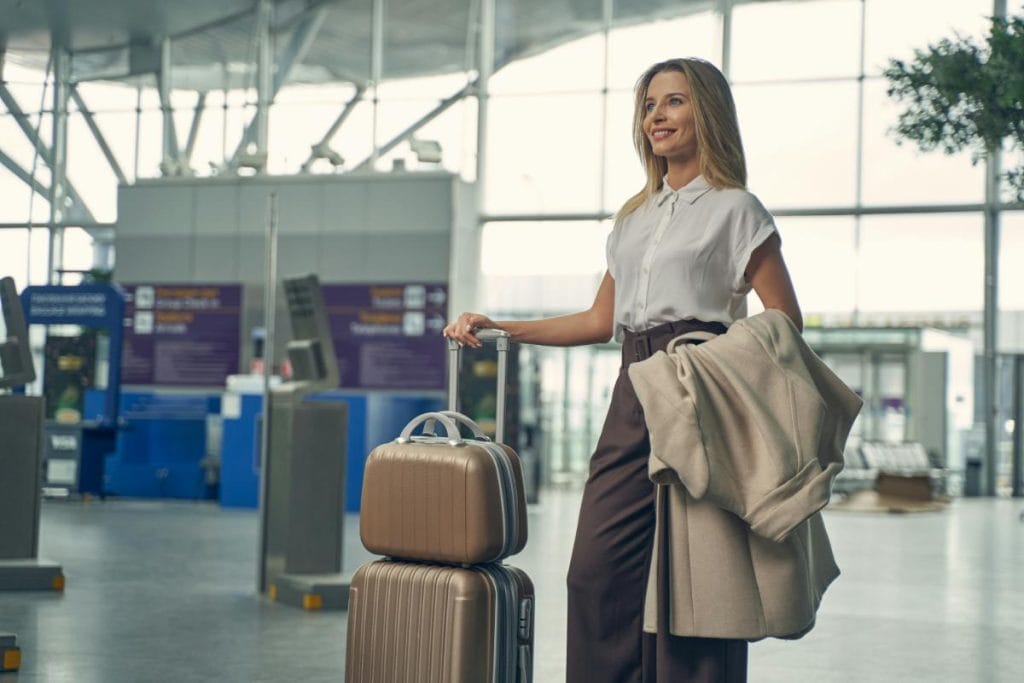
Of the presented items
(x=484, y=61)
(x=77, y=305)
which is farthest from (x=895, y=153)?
(x=77, y=305)

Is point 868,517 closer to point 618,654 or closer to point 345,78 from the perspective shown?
point 345,78

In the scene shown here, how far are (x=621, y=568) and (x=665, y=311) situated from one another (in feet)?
1.43

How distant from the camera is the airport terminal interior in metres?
14.4

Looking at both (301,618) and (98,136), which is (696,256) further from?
(98,136)

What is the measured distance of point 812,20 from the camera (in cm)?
1767

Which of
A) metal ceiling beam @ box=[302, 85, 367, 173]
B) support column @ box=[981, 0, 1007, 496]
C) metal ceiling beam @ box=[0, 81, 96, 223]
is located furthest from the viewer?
metal ceiling beam @ box=[0, 81, 96, 223]

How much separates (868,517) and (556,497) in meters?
3.79

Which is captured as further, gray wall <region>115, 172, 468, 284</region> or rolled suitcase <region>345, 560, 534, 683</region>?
gray wall <region>115, 172, 468, 284</region>

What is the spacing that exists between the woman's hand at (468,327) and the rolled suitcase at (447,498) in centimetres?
4

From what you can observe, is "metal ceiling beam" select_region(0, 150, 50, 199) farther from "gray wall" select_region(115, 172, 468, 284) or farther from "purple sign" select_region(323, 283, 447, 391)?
"purple sign" select_region(323, 283, 447, 391)

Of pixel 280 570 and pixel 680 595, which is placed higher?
pixel 680 595

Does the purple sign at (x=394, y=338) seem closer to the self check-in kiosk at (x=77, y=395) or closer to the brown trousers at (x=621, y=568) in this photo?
the self check-in kiosk at (x=77, y=395)

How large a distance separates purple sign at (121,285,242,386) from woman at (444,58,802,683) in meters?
13.4

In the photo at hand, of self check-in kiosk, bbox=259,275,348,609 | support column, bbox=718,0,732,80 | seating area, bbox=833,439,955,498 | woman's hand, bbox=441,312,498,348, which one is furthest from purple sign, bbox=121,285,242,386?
woman's hand, bbox=441,312,498,348
